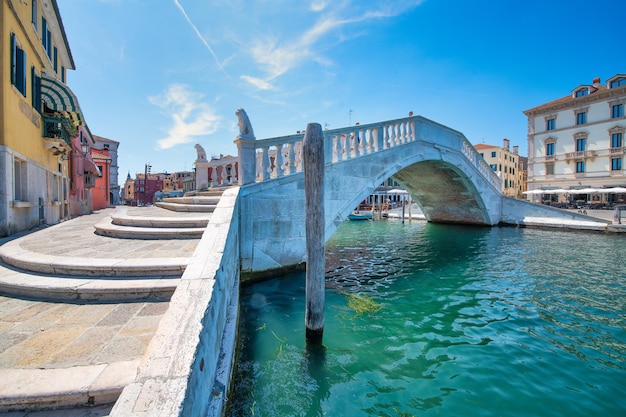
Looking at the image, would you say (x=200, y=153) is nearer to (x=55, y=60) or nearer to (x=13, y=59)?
(x=13, y=59)

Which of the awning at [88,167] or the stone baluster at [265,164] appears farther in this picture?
the awning at [88,167]

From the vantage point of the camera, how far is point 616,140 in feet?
76.9

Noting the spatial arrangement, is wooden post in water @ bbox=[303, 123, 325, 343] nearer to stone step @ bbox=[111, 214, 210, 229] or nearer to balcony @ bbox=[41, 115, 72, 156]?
stone step @ bbox=[111, 214, 210, 229]

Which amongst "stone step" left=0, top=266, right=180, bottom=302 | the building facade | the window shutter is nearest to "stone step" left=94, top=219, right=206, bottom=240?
"stone step" left=0, top=266, right=180, bottom=302

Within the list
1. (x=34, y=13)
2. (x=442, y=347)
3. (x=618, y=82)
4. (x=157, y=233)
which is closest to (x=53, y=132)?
(x=34, y=13)

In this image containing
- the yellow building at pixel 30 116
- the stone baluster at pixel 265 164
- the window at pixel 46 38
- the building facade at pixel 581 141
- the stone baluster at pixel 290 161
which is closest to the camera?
the yellow building at pixel 30 116

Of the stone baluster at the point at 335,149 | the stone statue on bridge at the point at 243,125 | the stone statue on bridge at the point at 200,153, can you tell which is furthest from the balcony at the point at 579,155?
the stone statue on bridge at the point at 243,125

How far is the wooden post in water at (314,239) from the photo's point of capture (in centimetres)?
350

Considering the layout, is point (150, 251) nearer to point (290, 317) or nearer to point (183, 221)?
point (183, 221)

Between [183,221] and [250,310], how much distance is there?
168 centimetres

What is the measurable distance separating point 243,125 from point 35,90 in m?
5.17

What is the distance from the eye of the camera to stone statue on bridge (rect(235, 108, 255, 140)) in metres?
5.73

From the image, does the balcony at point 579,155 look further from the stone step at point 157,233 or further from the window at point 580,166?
the stone step at point 157,233

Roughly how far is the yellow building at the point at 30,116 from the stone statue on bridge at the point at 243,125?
12.5 feet
